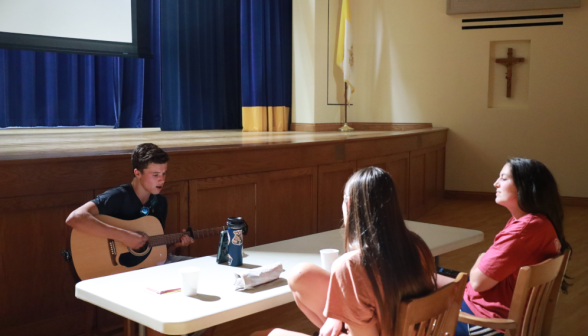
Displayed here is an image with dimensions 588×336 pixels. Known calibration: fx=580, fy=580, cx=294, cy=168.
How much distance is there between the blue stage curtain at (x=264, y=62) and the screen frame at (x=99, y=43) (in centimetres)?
116

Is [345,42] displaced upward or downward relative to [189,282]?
upward

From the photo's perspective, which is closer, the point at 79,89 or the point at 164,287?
the point at 164,287

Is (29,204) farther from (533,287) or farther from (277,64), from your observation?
(277,64)

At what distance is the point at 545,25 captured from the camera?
21.2ft

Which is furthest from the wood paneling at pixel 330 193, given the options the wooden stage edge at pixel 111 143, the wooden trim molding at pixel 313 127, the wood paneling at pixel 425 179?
the wooden trim molding at pixel 313 127

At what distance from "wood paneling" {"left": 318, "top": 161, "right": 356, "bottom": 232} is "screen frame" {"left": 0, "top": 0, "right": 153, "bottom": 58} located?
2.60 m

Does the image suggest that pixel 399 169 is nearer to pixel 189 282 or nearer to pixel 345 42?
pixel 345 42

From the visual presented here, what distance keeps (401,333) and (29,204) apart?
1.76 metres

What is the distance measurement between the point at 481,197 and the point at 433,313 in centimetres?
585

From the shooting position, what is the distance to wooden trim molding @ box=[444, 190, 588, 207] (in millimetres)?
6469

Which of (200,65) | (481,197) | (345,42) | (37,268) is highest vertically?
(345,42)

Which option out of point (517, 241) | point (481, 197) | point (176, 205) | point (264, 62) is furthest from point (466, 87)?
point (517, 241)

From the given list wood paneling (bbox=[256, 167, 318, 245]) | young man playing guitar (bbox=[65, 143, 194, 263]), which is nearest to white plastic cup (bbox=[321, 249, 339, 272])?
young man playing guitar (bbox=[65, 143, 194, 263])

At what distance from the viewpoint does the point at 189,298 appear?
157cm
